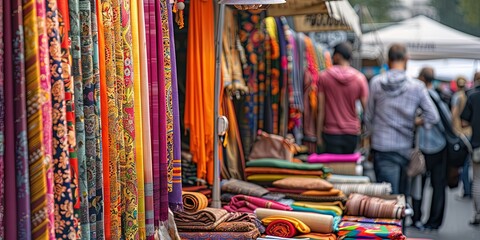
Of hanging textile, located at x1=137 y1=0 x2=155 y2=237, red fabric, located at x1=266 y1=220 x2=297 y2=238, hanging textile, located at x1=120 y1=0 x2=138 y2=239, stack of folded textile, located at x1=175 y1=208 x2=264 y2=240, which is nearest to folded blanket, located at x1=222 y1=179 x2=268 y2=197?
red fabric, located at x1=266 y1=220 x2=297 y2=238

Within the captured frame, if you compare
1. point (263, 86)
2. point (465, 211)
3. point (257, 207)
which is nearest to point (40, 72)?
point (257, 207)

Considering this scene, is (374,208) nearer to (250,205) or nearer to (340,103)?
(250,205)

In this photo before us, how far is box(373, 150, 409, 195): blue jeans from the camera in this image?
26.5 feet

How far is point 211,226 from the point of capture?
13.8 ft

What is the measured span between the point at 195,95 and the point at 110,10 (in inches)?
66.0

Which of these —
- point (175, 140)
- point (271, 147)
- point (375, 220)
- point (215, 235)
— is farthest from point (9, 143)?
point (271, 147)

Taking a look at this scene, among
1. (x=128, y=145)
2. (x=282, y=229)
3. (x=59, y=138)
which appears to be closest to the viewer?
(x=59, y=138)

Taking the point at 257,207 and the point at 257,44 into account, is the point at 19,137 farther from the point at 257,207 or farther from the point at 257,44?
the point at 257,44

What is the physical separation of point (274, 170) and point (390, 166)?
8.38 feet

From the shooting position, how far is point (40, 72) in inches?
97.5

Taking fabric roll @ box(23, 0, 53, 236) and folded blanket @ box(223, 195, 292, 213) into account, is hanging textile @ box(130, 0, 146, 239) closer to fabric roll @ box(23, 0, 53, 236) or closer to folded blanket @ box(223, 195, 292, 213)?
fabric roll @ box(23, 0, 53, 236)

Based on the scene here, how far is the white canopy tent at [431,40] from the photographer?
12195 mm

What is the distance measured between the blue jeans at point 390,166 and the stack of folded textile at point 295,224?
10.7 feet

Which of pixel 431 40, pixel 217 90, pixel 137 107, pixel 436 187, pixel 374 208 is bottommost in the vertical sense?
pixel 436 187
